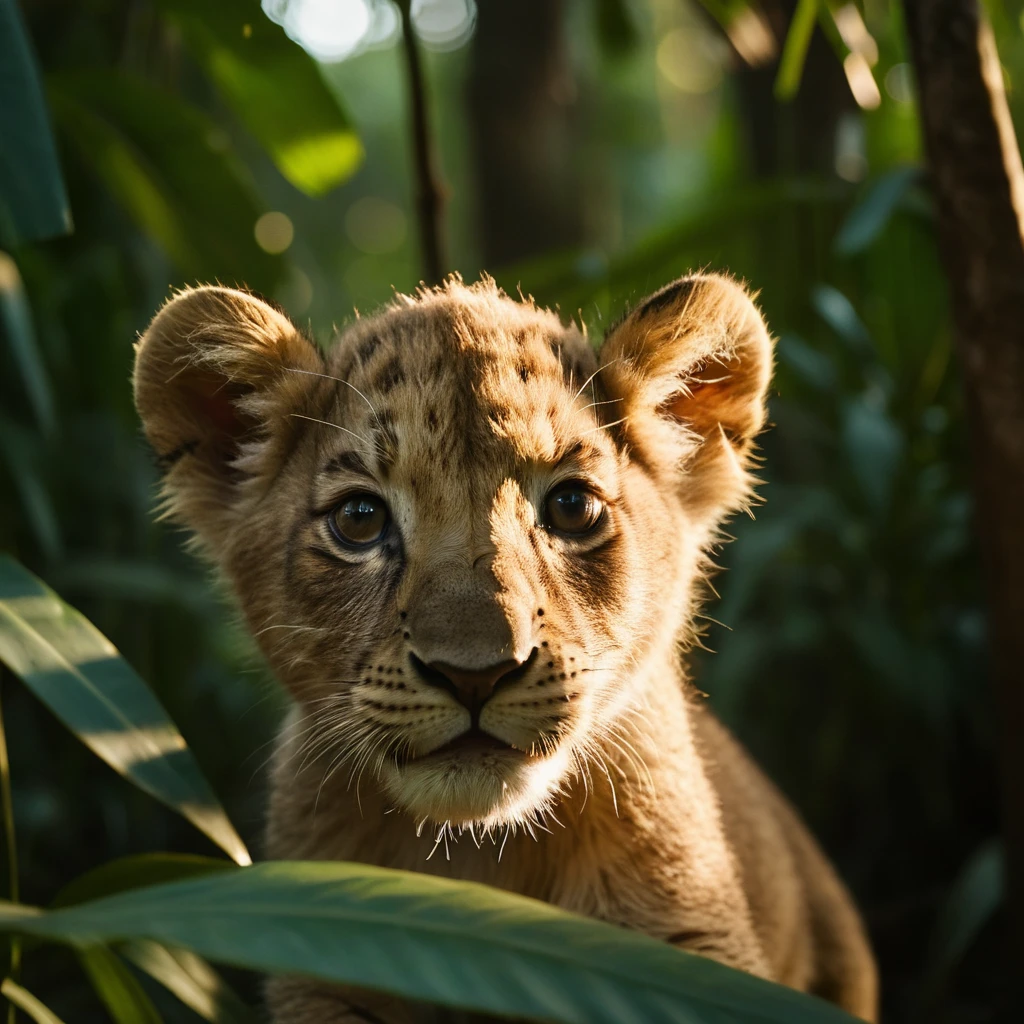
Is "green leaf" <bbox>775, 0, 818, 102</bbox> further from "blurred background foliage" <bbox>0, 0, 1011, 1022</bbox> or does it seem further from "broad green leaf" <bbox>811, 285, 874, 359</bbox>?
"broad green leaf" <bbox>811, 285, 874, 359</bbox>

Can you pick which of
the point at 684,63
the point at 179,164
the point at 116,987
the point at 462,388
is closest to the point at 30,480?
the point at 179,164

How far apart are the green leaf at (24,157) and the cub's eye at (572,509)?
1200 millimetres

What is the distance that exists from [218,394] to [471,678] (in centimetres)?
125

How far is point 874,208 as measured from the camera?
453 centimetres

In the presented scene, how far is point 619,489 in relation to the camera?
2.91 metres

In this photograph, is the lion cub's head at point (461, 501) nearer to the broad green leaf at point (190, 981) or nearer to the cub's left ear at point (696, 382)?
the cub's left ear at point (696, 382)

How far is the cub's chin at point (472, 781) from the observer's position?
2398 millimetres

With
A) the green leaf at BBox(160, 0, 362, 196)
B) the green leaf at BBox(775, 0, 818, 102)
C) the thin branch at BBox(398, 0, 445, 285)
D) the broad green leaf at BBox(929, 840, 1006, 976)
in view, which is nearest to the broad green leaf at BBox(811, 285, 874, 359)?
the green leaf at BBox(775, 0, 818, 102)

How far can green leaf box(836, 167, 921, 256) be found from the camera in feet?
14.3

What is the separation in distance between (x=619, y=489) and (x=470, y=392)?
0.45 metres

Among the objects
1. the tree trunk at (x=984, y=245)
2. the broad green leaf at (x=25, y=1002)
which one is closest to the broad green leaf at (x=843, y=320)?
the tree trunk at (x=984, y=245)

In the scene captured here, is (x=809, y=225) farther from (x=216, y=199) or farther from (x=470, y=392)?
(x=470, y=392)

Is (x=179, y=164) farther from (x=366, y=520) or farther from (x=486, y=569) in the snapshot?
(x=486, y=569)

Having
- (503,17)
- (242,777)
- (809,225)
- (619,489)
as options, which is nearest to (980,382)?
(619,489)
